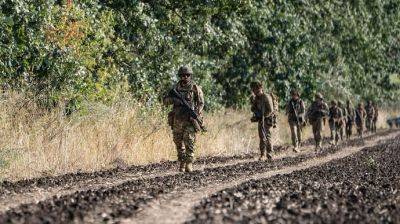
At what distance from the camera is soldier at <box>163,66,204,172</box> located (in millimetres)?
14711

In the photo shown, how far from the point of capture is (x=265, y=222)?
298 inches

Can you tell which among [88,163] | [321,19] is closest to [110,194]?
[88,163]

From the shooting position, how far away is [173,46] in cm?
2150

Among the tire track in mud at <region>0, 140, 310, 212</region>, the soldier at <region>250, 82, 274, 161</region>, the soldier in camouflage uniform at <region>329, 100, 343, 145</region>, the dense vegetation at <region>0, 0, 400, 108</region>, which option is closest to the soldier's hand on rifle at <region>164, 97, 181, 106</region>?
the tire track in mud at <region>0, 140, 310, 212</region>

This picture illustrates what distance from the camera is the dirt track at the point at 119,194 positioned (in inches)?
312

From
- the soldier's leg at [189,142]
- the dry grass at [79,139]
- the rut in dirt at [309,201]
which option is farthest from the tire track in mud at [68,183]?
the rut in dirt at [309,201]

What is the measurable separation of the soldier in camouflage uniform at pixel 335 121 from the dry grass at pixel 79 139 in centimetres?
1075

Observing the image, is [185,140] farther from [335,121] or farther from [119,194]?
[335,121]

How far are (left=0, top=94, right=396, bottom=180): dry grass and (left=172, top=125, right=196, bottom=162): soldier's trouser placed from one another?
5.81 feet

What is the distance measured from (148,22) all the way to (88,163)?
20.0ft

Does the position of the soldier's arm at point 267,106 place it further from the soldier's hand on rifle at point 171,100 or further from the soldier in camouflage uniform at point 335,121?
the soldier in camouflage uniform at point 335,121

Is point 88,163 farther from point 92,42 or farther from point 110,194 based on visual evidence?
point 110,194

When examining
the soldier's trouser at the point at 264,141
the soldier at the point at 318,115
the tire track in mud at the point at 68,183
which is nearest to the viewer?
the tire track in mud at the point at 68,183

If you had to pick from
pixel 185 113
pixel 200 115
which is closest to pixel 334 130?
pixel 200 115
